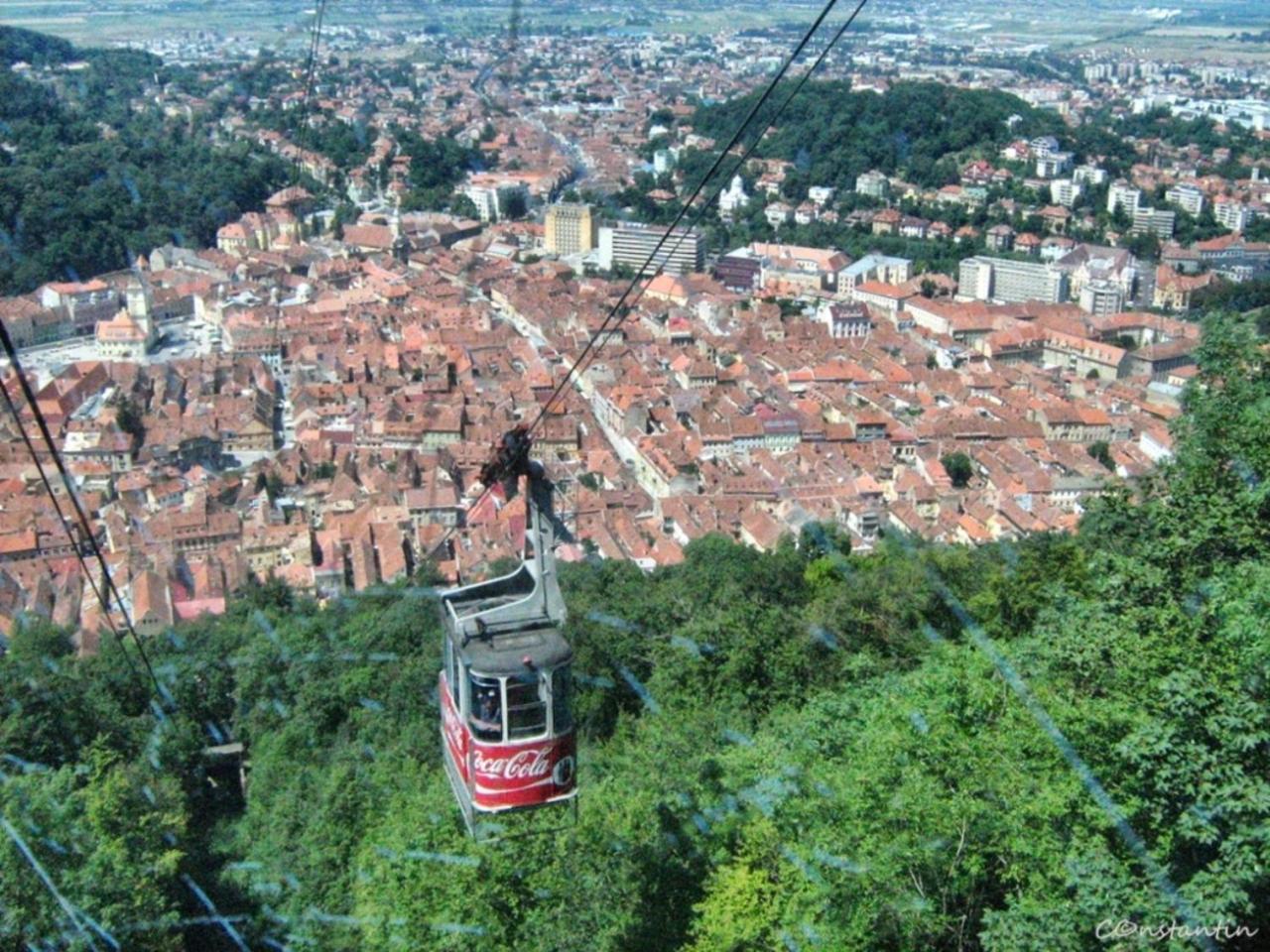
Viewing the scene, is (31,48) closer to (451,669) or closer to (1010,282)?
(1010,282)

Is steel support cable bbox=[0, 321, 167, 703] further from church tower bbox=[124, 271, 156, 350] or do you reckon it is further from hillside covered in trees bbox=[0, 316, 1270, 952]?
church tower bbox=[124, 271, 156, 350]

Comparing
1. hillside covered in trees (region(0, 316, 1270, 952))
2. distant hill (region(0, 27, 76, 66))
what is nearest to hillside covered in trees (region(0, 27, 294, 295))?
distant hill (region(0, 27, 76, 66))

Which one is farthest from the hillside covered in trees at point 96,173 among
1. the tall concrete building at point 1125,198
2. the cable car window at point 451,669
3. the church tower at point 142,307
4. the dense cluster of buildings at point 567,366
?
the cable car window at point 451,669

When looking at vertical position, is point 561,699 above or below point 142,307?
above

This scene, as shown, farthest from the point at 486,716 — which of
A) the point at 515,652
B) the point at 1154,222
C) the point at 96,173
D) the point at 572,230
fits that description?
the point at 1154,222

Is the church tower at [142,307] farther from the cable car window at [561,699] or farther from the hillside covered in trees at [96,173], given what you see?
the cable car window at [561,699]

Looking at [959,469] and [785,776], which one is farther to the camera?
[959,469]

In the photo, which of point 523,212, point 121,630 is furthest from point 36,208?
point 121,630
